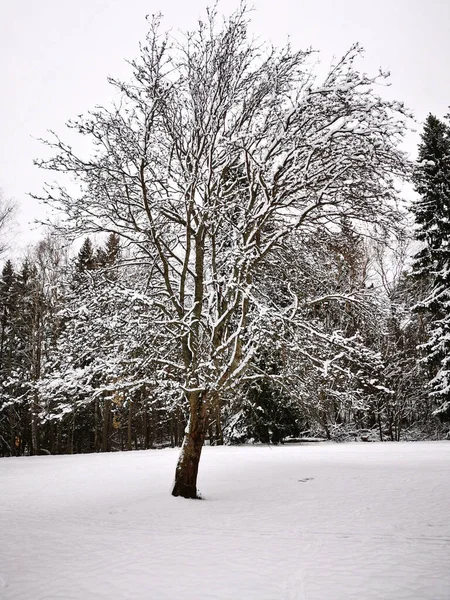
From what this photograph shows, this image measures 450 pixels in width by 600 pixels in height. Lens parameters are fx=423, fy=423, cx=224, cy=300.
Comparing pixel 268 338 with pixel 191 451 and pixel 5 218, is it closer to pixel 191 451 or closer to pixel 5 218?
pixel 191 451

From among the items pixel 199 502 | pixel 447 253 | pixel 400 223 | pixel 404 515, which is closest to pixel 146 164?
pixel 400 223

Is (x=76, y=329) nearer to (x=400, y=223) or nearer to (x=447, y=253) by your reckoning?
(x=400, y=223)

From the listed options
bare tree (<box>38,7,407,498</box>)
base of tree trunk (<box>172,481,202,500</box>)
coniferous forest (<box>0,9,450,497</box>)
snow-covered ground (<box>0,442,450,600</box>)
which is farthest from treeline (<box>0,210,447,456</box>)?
snow-covered ground (<box>0,442,450,600</box>)

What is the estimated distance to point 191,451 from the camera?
835 centimetres

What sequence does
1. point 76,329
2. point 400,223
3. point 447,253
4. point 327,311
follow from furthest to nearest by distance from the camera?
point 447,253 < point 327,311 < point 400,223 < point 76,329

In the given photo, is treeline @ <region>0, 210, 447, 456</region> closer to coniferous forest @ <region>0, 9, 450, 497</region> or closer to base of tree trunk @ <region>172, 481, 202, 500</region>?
coniferous forest @ <region>0, 9, 450, 497</region>

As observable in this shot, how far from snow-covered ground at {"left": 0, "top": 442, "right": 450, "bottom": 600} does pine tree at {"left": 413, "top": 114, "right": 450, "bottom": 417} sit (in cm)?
570

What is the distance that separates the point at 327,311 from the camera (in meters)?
10.0

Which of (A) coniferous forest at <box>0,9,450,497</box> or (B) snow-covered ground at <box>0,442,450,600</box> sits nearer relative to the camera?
(B) snow-covered ground at <box>0,442,450,600</box>

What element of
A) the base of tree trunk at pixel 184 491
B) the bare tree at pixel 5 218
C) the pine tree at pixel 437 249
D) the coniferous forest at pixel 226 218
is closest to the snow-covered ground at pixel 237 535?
the base of tree trunk at pixel 184 491

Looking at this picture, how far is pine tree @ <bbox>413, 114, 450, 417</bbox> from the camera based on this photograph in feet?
53.4

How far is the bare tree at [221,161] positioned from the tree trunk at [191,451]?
0.02m

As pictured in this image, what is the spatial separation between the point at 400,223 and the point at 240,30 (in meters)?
5.20

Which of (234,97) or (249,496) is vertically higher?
(234,97)
